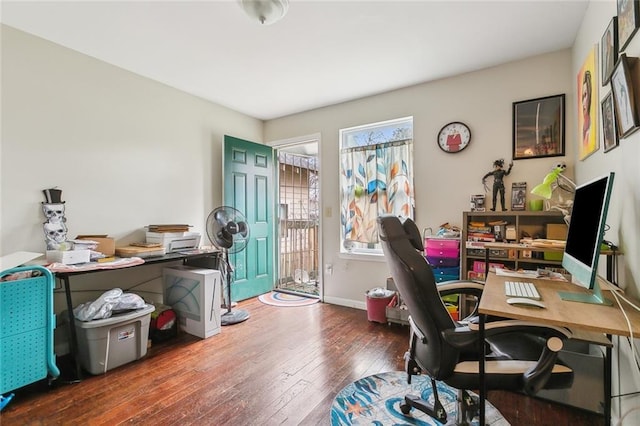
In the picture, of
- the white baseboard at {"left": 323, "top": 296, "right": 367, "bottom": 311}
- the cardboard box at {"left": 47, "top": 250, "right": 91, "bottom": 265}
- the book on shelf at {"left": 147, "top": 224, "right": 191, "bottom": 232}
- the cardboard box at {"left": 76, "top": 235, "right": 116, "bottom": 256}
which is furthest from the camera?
the white baseboard at {"left": 323, "top": 296, "right": 367, "bottom": 311}

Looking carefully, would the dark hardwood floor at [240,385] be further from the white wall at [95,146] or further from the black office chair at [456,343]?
the white wall at [95,146]

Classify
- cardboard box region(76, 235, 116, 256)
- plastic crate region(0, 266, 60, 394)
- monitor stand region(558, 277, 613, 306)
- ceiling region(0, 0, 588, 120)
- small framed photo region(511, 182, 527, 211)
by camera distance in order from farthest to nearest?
small framed photo region(511, 182, 527, 211)
cardboard box region(76, 235, 116, 256)
ceiling region(0, 0, 588, 120)
plastic crate region(0, 266, 60, 394)
monitor stand region(558, 277, 613, 306)

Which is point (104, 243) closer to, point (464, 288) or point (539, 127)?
point (464, 288)

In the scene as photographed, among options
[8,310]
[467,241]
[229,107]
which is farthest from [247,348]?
[229,107]

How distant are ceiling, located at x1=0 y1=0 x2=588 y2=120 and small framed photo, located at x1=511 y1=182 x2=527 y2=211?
1145 mm

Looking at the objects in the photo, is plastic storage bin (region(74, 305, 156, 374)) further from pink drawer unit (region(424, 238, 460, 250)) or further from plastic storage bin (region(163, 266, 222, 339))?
pink drawer unit (region(424, 238, 460, 250))

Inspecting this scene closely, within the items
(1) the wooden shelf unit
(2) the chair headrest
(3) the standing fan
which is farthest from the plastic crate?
(1) the wooden shelf unit

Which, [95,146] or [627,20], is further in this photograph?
[95,146]

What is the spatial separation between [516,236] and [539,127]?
994 millimetres

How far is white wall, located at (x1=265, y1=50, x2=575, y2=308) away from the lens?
2506 mm

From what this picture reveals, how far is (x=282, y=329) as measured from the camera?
2.82 meters

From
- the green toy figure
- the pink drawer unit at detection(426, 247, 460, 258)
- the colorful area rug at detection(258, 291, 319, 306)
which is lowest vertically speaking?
the colorful area rug at detection(258, 291, 319, 306)

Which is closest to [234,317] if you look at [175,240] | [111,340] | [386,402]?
[175,240]

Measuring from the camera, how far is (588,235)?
118cm
